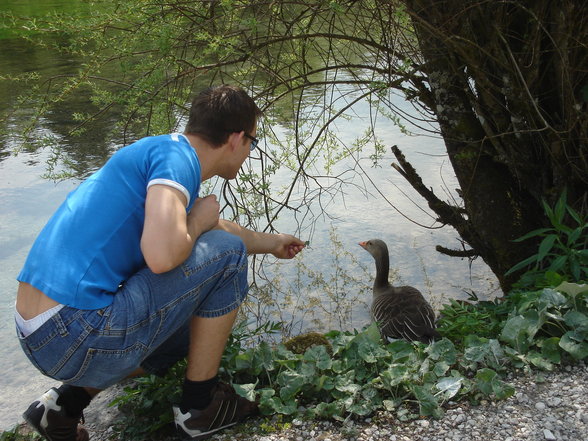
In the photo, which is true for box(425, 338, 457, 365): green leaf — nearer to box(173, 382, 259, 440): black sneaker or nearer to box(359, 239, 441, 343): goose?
box(359, 239, 441, 343): goose

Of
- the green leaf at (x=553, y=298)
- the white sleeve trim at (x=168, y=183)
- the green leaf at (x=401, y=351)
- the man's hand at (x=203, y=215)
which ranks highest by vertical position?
the white sleeve trim at (x=168, y=183)

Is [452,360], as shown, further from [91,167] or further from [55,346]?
[91,167]

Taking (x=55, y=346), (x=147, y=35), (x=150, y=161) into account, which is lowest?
(x=55, y=346)

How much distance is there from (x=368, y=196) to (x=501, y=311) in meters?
3.43

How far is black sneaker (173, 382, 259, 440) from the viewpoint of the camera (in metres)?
3.04

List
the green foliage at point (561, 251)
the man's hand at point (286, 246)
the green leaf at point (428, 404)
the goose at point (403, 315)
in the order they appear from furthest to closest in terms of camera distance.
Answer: the goose at point (403, 315)
the green foliage at point (561, 251)
the man's hand at point (286, 246)
the green leaf at point (428, 404)

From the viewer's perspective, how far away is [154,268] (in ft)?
8.68

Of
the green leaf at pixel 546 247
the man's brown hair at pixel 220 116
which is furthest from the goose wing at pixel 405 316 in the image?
the man's brown hair at pixel 220 116

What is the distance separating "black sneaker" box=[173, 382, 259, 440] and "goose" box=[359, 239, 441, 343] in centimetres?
129

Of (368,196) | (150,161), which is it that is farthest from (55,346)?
(368,196)

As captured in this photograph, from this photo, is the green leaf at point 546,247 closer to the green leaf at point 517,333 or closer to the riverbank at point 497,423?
the green leaf at point 517,333

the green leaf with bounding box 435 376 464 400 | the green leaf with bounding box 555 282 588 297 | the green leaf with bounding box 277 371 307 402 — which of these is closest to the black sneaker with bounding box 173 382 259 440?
the green leaf with bounding box 277 371 307 402

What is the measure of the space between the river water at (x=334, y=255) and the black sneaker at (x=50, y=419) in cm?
138

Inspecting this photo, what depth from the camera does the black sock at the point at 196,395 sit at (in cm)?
305
